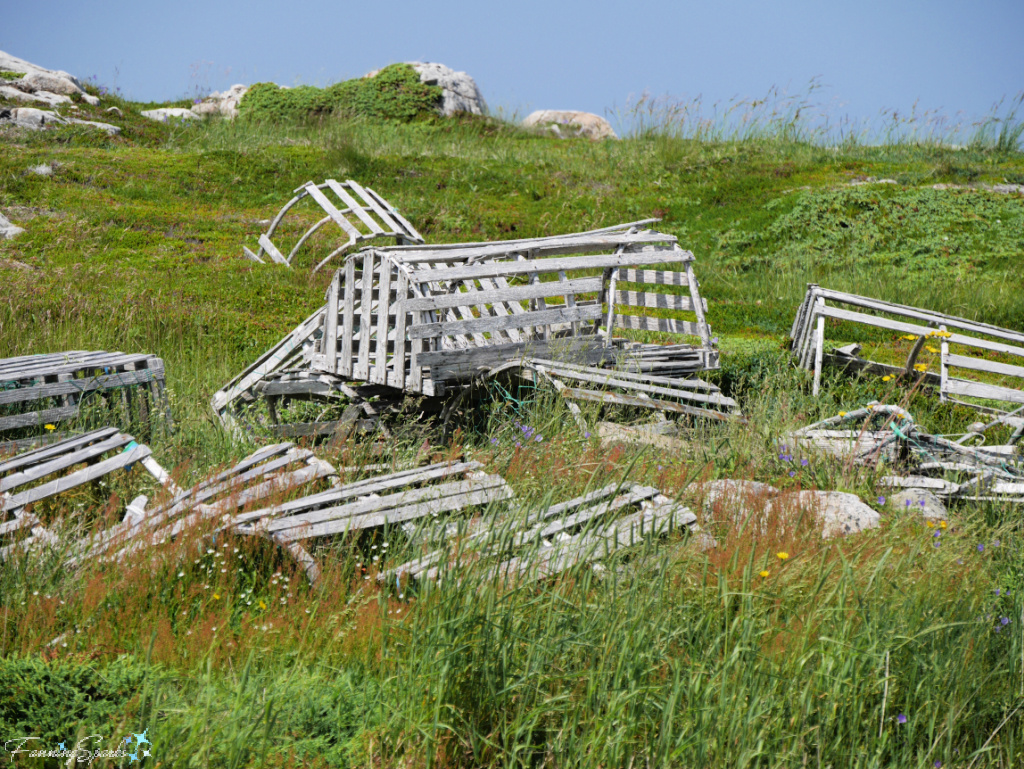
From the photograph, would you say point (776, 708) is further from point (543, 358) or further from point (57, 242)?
point (57, 242)

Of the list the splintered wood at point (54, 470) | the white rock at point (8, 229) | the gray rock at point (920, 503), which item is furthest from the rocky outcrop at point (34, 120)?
the gray rock at point (920, 503)

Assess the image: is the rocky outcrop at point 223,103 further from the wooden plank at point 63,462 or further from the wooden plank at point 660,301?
the wooden plank at point 63,462

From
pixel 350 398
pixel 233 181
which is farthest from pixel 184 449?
pixel 233 181

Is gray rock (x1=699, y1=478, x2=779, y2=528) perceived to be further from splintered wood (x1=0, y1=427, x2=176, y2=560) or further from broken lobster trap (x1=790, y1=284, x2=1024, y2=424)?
broken lobster trap (x1=790, y1=284, x2=1024, y2=424)

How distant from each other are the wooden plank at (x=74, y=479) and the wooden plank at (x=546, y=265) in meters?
2.91

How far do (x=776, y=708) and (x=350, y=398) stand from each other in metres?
Result: 5.99

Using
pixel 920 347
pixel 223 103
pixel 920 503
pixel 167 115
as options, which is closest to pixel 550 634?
pixel 920 503

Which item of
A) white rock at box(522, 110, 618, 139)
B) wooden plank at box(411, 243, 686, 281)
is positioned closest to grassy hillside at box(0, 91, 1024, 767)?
wooden plank at box(411, 243, 686, 281)

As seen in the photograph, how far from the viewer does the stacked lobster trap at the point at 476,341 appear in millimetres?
6547

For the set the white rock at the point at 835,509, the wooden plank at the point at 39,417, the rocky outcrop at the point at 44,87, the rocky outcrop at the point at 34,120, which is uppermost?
the rocky outcrop at the point at 44,87

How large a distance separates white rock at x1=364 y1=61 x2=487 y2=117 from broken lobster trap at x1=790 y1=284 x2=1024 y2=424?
18800 mm

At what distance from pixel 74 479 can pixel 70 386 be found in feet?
5.75

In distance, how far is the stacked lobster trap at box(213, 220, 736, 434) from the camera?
21.5 feet

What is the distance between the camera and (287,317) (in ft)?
33.7
